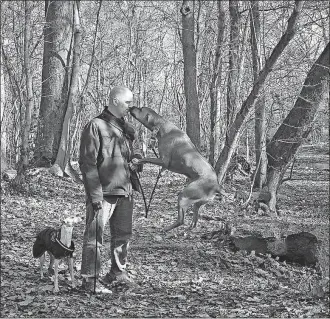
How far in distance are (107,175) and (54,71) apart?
36.8 ft

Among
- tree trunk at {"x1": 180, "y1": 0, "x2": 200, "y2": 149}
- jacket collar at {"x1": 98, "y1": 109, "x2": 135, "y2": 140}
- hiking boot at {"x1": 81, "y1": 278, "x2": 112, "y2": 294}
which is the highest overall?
tree trunk at {"x1": 180, "y1": 0, "x2": 200, "y2": 149}

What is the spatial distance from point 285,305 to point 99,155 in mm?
2721

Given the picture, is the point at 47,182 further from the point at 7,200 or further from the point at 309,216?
the point at 309,216

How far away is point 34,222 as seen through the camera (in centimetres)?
1059

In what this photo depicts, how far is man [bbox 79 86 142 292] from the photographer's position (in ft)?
20.0

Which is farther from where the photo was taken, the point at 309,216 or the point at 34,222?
the point at 309,216

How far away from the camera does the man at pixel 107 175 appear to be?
20.0 ft

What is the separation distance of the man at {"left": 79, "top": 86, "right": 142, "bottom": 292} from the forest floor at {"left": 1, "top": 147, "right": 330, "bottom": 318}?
1.74ft

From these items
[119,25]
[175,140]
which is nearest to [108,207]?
[175,140]

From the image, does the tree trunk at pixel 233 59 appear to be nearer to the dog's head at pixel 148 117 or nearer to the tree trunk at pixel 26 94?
the tree trunk at pixel 26 94

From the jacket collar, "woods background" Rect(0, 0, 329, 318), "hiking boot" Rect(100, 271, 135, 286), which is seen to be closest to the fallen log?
"woods background" Rect(0, 0, 329, 318)

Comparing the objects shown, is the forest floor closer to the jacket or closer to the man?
the man

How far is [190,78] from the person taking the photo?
49.7 feet

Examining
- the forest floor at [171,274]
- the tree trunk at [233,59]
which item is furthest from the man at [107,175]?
the tree trunk at [233,59]
